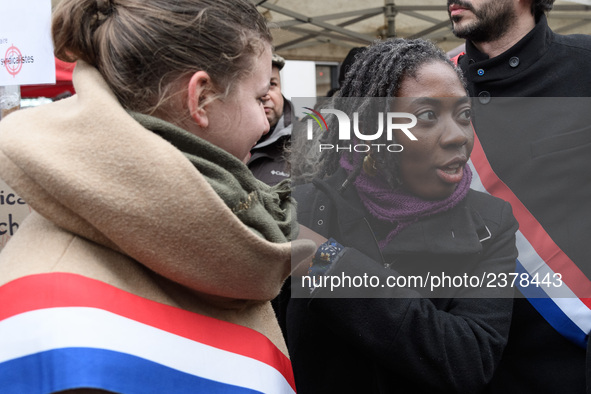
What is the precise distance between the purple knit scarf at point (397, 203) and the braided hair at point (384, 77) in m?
0.02

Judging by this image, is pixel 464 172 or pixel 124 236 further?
pixel 464 172

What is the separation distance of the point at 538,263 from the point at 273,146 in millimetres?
1979

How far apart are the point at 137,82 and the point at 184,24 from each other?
12 cm

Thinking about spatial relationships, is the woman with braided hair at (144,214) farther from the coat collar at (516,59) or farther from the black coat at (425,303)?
the coat collar at (516,59)

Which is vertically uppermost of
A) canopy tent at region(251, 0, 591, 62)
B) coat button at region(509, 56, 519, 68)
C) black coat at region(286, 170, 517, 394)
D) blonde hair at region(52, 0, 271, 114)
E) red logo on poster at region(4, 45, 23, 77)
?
blonde hair at region(52, 0, 271, 114)

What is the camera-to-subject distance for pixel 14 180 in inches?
34.3

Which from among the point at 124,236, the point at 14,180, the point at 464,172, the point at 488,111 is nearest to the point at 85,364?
the point at 124,236

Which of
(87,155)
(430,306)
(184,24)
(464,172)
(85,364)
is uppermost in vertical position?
(184,24)

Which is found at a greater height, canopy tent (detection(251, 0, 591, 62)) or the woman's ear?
the woman's ear

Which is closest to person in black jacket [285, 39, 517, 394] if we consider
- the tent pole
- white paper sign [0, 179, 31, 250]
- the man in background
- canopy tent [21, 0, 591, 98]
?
white paper sign [0, 179, 31, 250]

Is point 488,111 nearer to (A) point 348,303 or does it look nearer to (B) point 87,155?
(A) point 348,303

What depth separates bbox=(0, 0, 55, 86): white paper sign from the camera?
2.19 m

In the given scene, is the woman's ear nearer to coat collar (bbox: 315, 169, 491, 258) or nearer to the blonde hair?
the blonde hair

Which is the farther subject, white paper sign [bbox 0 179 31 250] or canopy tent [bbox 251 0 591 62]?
canopy tent [bbox 251 0 591 62]
